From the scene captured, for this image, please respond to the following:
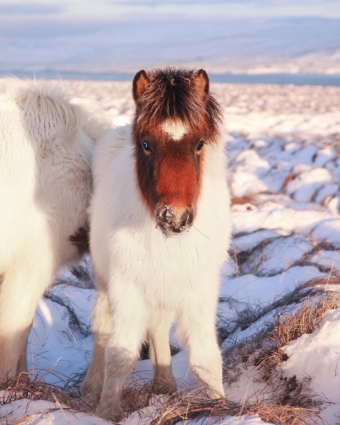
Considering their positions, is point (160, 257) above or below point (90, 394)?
above

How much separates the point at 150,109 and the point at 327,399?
81.8 inches

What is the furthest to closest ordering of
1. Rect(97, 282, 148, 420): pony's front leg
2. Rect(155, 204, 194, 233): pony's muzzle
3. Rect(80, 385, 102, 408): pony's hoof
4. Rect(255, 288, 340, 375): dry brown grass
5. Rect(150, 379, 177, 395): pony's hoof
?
Rect(80, 385, 102, 408): pony's hoof, Rect(255, 288, 340, 375): dry brown grass, Rect(150, 379, 177, 395): pony's hoof, Rect(97, 282, 148, 420): pony's front leg, Rect(155, 204, 194, 233): pony's muzzle

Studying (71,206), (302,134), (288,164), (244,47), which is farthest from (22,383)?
(244,47)

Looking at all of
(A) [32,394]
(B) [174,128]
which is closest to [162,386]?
(A) [32,394]

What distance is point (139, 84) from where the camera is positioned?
123 inches

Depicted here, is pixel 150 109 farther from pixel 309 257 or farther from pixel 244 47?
pixel 244 47

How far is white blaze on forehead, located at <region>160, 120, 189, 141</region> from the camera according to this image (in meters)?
2.89

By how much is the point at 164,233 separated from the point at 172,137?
0.50 meters

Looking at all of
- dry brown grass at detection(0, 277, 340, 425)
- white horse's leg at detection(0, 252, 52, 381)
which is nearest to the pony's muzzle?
dry brown grass at detection(0, 277, 340, 425)

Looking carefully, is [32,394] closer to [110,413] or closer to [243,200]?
[110,413]

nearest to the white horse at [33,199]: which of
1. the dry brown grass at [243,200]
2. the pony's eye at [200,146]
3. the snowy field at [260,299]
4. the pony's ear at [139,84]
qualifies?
the snowy field at [260,299]

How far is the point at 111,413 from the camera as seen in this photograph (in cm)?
332

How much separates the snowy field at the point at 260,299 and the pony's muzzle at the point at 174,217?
3.07 feet

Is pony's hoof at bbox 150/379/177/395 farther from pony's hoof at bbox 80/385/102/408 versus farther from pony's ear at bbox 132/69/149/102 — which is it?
pony's ear at bbox 132/69/149/102
